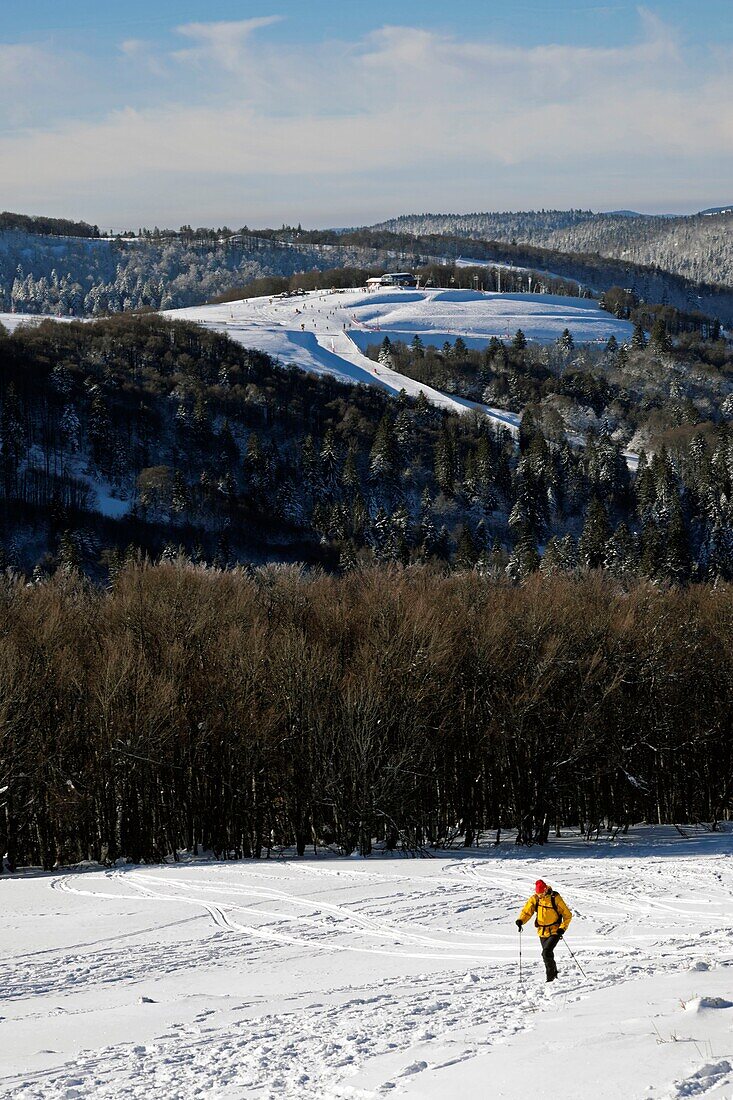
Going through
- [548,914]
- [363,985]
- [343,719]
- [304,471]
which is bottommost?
[363,985]

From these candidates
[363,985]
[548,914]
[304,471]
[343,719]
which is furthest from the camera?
[304,471]

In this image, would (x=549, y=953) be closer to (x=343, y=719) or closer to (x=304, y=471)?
(x=343, y=719)

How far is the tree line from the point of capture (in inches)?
1519

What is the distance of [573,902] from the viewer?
2405 centimetres

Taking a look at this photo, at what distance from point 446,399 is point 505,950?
158m

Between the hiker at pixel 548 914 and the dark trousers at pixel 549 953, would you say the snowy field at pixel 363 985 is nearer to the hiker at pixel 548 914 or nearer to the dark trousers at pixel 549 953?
the dark trousers at pixel 549 953

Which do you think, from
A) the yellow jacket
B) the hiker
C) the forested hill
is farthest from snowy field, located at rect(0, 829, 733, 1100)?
the forested hill

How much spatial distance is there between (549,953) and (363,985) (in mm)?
3358

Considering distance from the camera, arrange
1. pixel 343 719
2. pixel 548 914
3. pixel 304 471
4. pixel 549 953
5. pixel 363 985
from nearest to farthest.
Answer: pixel 548 914, pixel 549 953, pixel 363 985, pixel 343 719, pixel 304 471

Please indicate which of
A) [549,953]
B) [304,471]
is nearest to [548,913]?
[549,953]

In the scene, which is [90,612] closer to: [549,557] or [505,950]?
[505,950]

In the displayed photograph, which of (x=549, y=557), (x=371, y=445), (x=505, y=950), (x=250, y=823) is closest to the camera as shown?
(x=505, y=950)

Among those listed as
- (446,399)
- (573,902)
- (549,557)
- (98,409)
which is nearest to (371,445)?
(446,399)

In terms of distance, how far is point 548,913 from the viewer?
48.9ft
